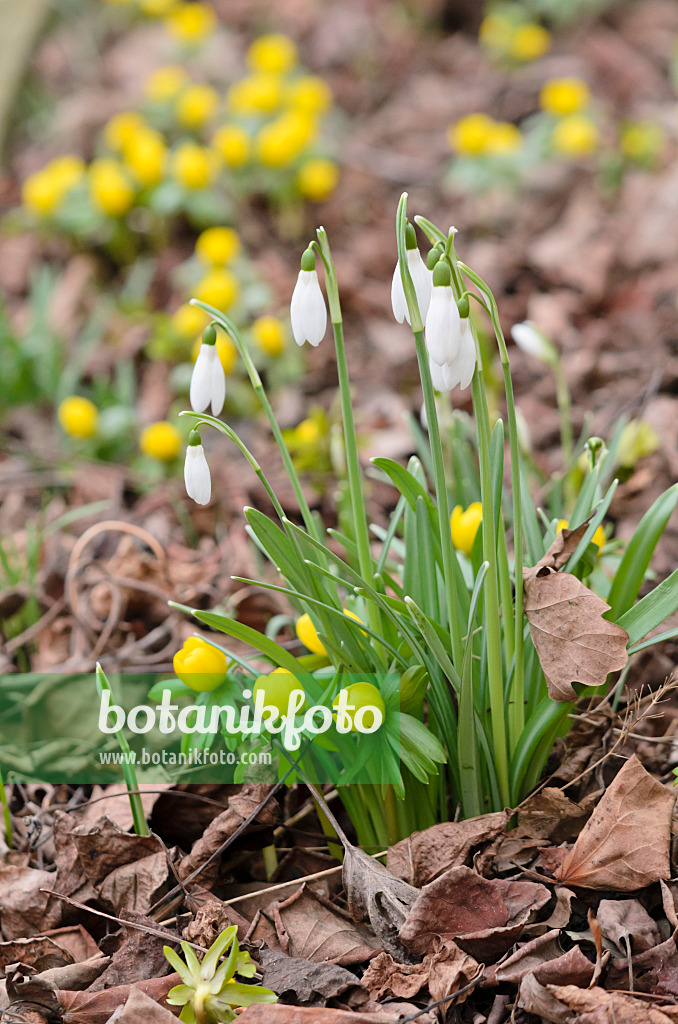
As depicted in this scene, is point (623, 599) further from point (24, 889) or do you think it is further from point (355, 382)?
point (355, 382)

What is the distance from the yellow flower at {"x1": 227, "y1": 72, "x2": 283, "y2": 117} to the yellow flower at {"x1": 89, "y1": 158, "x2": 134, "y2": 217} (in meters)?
0.73

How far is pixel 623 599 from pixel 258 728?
2.22 ft

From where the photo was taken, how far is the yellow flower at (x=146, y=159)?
364cm

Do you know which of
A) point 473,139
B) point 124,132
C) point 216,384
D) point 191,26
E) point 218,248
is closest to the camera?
point 216,384

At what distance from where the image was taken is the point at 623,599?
1494 mm

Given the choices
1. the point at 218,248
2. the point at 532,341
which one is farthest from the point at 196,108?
the point at 532,341

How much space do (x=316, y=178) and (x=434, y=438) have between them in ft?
9.08

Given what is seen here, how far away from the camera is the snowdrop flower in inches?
47.9

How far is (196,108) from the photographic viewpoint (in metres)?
3.95

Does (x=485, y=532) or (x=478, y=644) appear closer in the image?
(x=485, y=532)

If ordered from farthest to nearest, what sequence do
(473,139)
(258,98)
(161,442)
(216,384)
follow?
(258,98) → (473,139) → (161,442) → (216,384)

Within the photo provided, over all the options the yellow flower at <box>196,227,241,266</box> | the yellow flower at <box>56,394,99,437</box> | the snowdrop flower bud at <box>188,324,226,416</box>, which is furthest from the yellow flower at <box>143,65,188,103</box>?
the snowdrop flower bud at <box>188,324,226,416</box>

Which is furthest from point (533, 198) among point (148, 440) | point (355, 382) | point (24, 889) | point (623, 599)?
point (24, 889)

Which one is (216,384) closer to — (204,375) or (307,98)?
(204,375)
